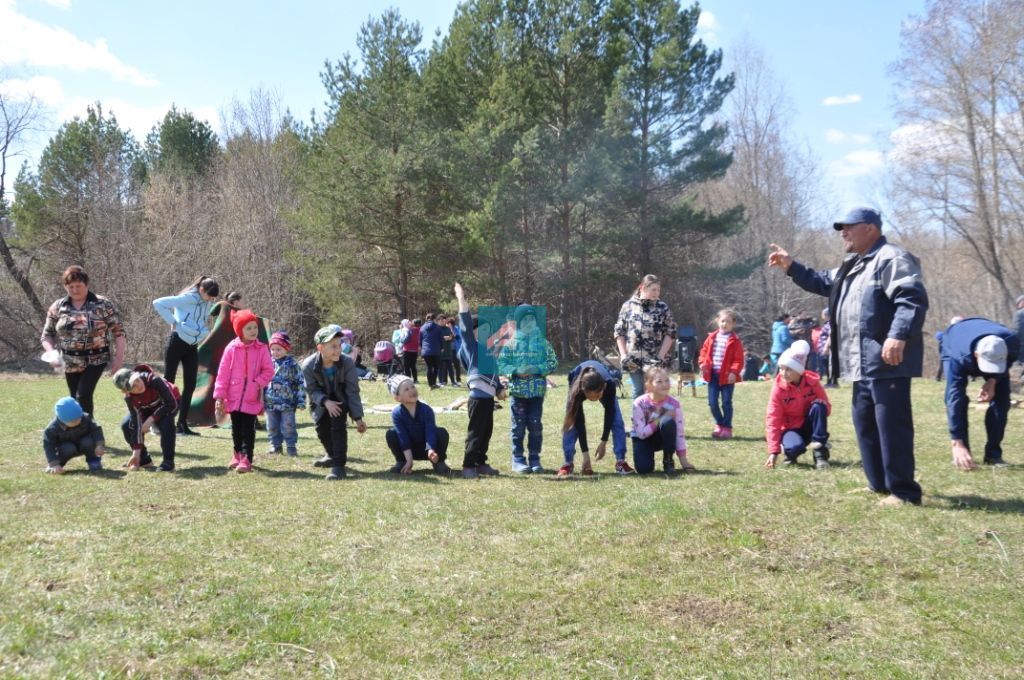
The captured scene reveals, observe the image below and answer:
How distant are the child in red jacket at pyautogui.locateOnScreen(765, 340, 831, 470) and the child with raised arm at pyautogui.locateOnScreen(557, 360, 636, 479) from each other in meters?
1.38

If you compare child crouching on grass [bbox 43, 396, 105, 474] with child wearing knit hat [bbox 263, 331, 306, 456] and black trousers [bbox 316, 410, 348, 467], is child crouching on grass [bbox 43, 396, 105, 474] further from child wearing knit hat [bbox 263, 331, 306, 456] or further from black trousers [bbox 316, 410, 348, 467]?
black trousers [bbox 316, 410, 348, 467]

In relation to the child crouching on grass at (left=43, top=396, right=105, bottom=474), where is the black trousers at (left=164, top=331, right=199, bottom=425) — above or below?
above

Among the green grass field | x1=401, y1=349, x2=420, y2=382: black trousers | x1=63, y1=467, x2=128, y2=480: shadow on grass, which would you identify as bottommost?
the green grass field

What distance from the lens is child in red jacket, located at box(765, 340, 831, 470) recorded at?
7.14 metres

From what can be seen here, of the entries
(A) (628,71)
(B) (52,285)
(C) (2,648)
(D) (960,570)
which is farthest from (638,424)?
(B) (52,285)

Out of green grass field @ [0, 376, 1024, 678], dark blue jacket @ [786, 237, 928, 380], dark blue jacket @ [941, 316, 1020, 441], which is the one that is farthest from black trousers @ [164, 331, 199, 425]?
dark blue jacket @ [941, 316, 1020, 441]

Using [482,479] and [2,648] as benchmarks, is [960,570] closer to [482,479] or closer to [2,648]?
[482,479]

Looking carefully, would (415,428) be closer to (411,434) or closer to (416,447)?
(411,434)

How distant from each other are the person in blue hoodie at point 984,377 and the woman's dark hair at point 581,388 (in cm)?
323

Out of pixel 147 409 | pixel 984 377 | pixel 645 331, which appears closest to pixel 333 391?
pixel 147 409

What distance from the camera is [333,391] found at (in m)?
7.37

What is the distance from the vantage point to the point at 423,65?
29781 millimetres

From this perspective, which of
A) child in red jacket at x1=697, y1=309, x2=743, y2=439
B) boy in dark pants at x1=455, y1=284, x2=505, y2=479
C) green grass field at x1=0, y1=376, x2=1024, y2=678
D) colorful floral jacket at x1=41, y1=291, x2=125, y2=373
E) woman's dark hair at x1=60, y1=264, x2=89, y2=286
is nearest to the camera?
green grass field at x1=0, y1=376, x2=1024, y2=678

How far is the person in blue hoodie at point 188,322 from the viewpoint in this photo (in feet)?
30.5
